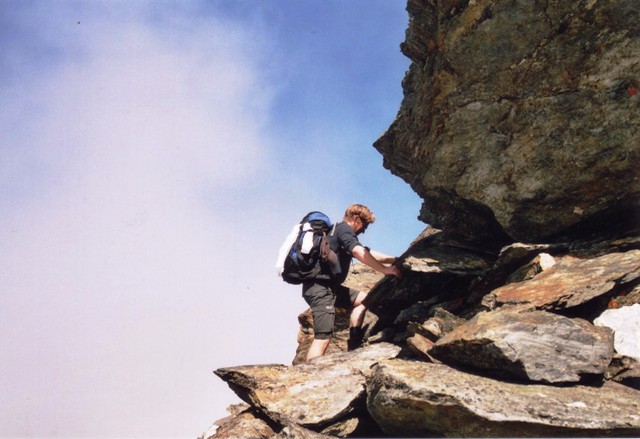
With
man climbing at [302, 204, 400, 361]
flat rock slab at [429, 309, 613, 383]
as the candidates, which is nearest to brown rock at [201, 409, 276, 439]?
man climbing at [302, 204, 400, 361]

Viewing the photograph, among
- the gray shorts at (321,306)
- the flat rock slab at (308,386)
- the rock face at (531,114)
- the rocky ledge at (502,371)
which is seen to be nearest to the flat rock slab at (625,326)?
the rocky ledge at (502,371)

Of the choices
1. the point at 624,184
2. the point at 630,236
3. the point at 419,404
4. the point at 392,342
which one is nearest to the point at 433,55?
the point at 624,184

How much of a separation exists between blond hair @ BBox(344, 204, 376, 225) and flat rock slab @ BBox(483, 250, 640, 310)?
4567 mm

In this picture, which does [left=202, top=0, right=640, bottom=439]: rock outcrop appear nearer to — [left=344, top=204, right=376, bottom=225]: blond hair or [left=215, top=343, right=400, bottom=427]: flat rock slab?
[left=215, top=343, right=400, bottom=427]: flat rock slab

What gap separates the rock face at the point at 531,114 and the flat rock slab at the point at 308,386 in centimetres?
465

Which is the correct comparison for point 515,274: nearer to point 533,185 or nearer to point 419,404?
point 533,185

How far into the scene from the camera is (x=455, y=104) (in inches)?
477

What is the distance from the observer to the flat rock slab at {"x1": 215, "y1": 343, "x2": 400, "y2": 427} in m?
8.51

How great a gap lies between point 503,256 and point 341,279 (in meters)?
4.25

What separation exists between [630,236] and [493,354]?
5.15m

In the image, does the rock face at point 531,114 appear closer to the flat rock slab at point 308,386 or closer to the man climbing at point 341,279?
the man climbing at point 341,279

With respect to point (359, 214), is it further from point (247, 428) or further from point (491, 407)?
point (491, 407)

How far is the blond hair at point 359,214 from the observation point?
1354 cm

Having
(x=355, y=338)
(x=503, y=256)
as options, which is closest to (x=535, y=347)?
(x=503, y=256)
